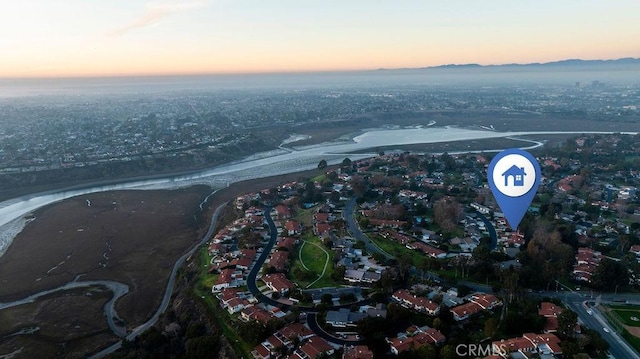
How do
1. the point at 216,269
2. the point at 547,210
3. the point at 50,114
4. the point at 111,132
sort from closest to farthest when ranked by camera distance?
1. the point at 216,269
2. the point at 547,210
3. the point at 111,132
4. the point at 50,114

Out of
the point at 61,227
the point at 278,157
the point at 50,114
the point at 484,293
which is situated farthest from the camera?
the point at 50,114

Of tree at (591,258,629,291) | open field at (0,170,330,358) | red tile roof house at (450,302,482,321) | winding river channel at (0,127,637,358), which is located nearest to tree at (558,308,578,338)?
red tile roof house at (450,302,482,321)

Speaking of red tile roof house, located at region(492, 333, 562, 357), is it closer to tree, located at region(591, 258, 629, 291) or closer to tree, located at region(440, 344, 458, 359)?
tree, located at region(440, 344, 458, 359)

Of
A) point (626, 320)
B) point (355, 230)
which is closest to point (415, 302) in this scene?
point (626, 320)

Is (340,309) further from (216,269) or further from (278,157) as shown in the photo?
(278,157)

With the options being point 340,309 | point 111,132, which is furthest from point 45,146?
point 340,309

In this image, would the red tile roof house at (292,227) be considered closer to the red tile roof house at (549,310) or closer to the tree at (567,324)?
the red tile roof house at (549,310)

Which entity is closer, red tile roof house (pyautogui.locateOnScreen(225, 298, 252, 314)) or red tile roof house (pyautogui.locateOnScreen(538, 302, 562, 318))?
red tile roof house (pyautogui.locateOnScreen(538, 302, 562, 318))
